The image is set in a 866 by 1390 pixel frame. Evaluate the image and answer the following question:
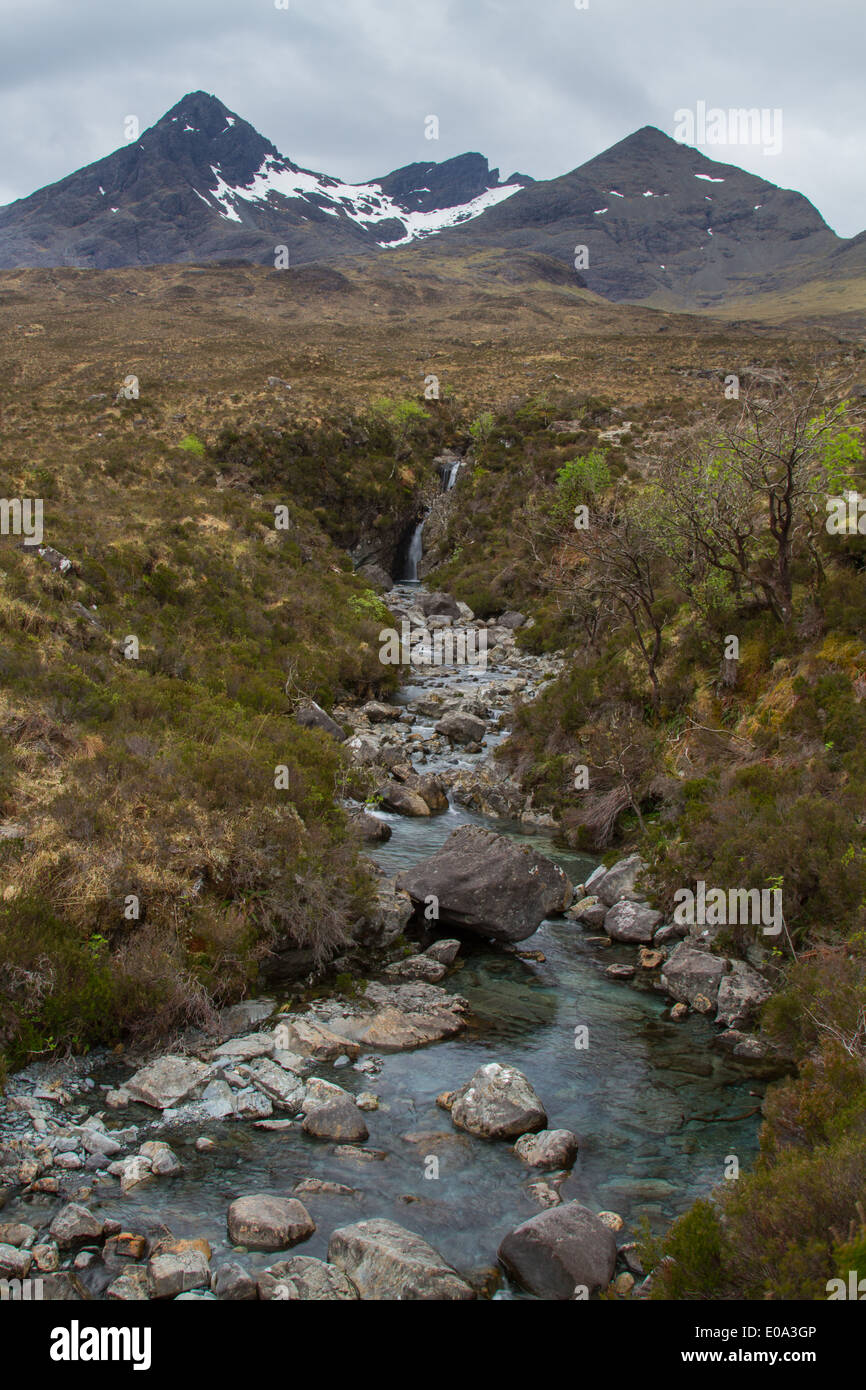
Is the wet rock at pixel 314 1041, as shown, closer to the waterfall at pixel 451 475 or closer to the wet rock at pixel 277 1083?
the wet rock at pixel 277 1083

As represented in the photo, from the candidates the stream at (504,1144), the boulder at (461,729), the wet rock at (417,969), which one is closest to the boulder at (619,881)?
the stream at (504,1144)

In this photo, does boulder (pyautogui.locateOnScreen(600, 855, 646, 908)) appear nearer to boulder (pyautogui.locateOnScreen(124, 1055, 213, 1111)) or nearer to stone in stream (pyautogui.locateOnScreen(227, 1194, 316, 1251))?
boulder (pyautogui.locateOnScreen(124, 1055, 213, 1111))

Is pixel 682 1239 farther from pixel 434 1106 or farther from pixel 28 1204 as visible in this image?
pixel 28 1204

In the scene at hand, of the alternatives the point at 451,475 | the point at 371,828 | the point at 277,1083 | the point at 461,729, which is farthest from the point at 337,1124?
the point at 451,475

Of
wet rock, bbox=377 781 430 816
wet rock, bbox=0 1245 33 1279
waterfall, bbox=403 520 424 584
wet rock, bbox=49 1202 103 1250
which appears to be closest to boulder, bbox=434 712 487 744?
wet rock, bbox=377 781 430 816

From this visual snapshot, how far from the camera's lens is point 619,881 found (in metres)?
13.6

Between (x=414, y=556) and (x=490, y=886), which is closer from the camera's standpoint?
(x=490, y=886)

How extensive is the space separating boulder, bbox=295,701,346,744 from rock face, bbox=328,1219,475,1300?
1355 cm

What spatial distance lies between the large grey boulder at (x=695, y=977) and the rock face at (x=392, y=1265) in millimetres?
5298

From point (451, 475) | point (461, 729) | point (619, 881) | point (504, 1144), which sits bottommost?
A: point (504, 1144)

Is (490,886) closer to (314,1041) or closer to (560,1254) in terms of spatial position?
(314,1041)

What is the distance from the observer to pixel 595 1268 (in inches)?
243

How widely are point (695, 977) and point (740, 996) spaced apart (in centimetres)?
68

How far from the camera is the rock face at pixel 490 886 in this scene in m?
12.3
